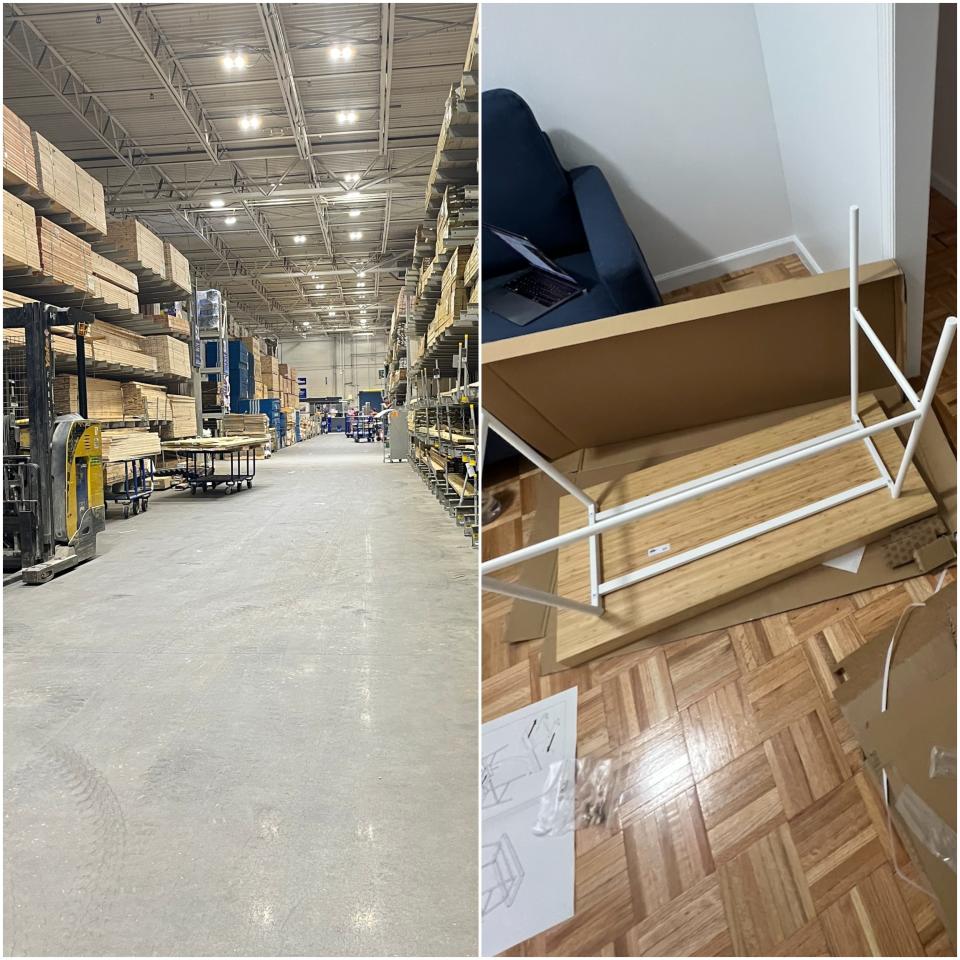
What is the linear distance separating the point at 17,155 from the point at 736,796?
5876 millimetres

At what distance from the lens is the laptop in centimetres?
214

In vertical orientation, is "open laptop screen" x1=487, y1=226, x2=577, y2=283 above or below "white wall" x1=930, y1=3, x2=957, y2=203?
below

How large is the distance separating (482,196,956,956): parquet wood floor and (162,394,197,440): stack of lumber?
7.48 metres

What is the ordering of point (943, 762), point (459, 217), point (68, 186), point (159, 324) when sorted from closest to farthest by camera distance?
point (943, 762) < point (459, 217) < point (68, 186) < point (159, 324)

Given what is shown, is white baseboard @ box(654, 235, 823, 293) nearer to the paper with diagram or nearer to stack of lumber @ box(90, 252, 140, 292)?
the paper with diagram

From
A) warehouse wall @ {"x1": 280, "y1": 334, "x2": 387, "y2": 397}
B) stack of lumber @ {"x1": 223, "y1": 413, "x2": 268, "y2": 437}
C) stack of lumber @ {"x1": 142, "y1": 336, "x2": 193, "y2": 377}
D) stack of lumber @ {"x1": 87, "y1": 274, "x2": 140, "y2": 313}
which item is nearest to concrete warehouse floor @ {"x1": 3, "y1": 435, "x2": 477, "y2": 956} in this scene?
stack of lumber @ {"x1": 87, "y1": 274, "x2": 140, "y2": 313}

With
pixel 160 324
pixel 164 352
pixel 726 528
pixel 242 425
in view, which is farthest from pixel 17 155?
pixel 242 425

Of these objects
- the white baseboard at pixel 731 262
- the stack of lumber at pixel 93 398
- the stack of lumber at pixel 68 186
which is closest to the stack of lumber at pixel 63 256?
the stack of lumber at pixel 68 186

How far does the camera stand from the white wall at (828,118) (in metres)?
1.35

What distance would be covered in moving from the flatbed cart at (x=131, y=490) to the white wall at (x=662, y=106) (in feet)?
16.3

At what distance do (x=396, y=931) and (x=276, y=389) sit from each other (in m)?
16.5

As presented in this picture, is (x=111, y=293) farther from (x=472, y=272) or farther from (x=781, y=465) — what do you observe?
(x=781, y=465)

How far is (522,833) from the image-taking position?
1.27m

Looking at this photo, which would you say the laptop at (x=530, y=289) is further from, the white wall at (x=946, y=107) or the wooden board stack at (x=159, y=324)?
the wooden board stack at (x=159, y=324)
